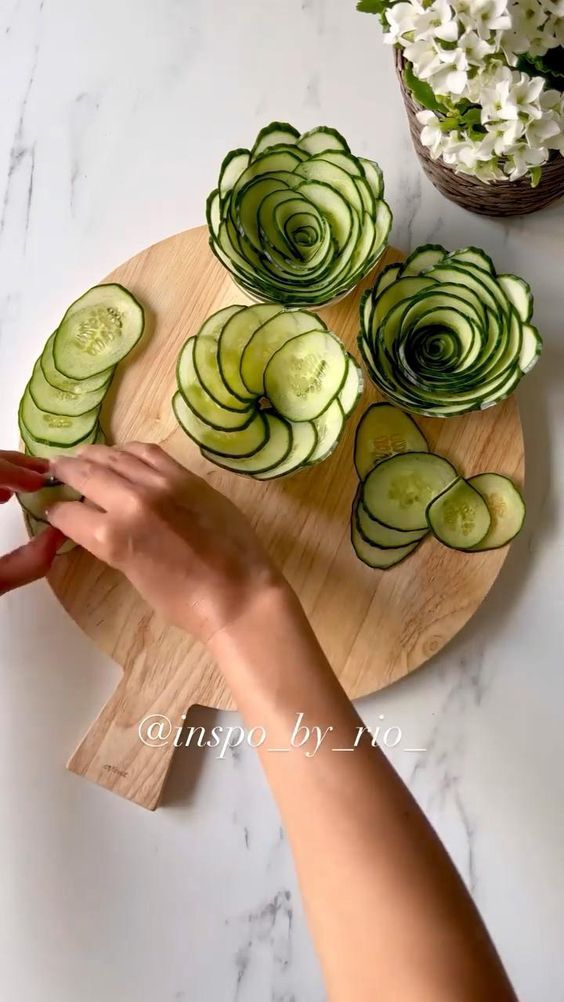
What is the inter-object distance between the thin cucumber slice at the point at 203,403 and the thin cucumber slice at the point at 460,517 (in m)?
0.35

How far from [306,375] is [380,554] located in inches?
13.0

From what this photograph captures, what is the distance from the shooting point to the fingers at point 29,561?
146 centimetres

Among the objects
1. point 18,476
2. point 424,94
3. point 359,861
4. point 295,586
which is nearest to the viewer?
point 359,861

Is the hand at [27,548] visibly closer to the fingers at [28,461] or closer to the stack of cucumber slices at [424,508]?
the fingers at [28,461]

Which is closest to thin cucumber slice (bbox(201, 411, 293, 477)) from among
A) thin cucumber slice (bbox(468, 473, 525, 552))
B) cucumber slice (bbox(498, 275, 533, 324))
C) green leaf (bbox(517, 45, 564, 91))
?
thin cucumber slice (bbox(468, 473, 525, 552))

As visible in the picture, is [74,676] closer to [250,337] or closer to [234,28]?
[250,337]

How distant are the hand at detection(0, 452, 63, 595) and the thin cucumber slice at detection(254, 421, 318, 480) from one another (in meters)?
0.36

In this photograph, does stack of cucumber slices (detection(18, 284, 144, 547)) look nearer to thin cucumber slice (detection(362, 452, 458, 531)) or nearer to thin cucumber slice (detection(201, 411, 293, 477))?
thin cucumber slice (detection(201, 411, 293, 477))

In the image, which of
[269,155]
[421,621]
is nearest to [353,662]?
[421,621]

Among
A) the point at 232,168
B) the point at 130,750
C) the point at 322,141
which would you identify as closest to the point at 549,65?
the point at 322,141

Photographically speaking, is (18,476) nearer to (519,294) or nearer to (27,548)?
(27,548)

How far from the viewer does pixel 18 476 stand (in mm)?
1425

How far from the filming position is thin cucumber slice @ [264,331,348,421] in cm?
144

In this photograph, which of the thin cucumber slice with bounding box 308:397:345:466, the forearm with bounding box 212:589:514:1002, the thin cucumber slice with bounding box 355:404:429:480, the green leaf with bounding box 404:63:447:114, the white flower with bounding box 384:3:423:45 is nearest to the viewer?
the forearm with bounding box 212:589:514:1002
